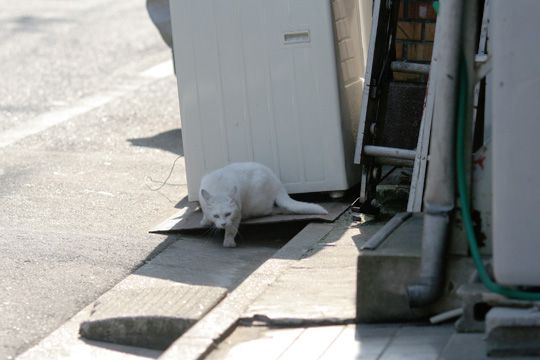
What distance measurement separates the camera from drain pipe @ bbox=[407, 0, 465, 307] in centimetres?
424

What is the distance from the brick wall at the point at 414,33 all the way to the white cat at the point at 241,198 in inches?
41.1

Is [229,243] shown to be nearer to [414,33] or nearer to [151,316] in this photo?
[151,316]

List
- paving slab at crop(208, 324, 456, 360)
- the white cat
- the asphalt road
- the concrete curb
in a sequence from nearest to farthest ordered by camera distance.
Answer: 1. paving slab at crop(208, 324, 456, 360)
2. the concrete curb
3. the asphalt road
4. the white cat

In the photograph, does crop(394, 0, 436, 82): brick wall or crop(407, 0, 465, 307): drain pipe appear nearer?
crop(407, 0, 465, 307): drain pipe

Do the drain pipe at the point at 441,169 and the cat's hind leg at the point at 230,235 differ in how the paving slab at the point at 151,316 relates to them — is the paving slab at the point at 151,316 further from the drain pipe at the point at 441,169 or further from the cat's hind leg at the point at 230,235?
the cat's hind leg at the point at 230,235

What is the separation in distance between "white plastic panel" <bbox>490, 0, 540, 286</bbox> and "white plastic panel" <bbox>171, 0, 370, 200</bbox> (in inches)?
106

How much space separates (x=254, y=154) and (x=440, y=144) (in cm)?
267

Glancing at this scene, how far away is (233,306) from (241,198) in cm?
181

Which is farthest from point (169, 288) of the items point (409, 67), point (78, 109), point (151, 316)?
point (78, 109)

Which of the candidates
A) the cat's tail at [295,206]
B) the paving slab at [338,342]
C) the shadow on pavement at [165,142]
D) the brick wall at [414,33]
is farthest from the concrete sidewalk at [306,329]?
the shadow on pavement at [165,142]

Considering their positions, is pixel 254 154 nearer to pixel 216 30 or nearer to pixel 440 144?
pixel 216 30

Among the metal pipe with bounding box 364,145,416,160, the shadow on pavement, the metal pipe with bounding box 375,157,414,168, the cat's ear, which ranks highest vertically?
the metal pipe with bounding box 364,145,416,160

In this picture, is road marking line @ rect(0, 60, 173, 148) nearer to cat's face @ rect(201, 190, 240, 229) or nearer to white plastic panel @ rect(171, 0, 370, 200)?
white plastic panel @ rect(171, 0, 370, 200)

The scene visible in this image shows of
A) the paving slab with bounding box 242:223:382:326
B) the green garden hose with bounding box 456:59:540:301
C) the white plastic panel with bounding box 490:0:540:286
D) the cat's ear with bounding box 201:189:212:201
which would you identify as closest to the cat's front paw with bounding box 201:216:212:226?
the cat's ear with bounding box 201:189:212:201
